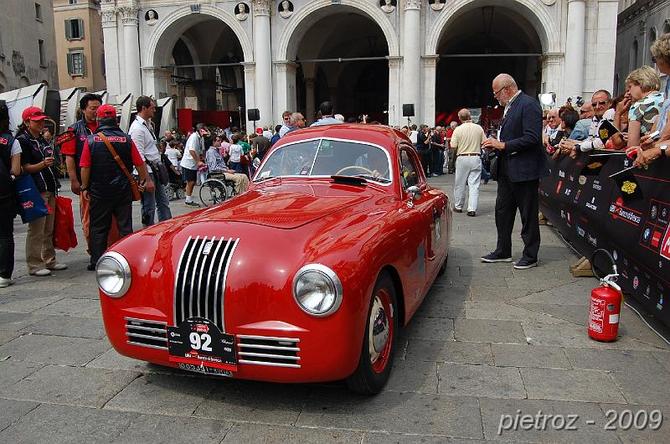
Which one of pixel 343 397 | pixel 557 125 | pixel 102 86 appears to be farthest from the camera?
pixel 102 86

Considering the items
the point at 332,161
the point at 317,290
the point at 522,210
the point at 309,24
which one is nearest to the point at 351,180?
the point at 332,161

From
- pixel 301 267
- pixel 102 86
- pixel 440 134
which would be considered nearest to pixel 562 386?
pixel 301 267

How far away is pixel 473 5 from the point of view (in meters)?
24.0

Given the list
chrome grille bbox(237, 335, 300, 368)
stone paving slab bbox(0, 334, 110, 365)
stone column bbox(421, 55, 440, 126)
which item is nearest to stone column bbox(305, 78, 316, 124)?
stone column bbox(421, 55, 440, 126)

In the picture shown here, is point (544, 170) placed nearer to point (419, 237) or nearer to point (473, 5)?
point (419, 237)

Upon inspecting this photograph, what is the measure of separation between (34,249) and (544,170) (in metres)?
5.91

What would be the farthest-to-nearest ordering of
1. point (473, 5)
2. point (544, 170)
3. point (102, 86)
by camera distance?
point (102, 86) → point (473, 5) → point (544, 170)

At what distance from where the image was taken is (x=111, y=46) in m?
26.6

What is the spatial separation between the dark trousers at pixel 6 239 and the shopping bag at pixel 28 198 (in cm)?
13

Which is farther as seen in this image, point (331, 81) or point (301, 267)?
point (331, 81)

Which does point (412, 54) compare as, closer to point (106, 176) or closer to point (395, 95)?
point (395, 95)

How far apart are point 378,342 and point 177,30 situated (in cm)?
2679

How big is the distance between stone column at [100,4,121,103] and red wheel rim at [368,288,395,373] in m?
26.1

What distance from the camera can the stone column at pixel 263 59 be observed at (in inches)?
967
